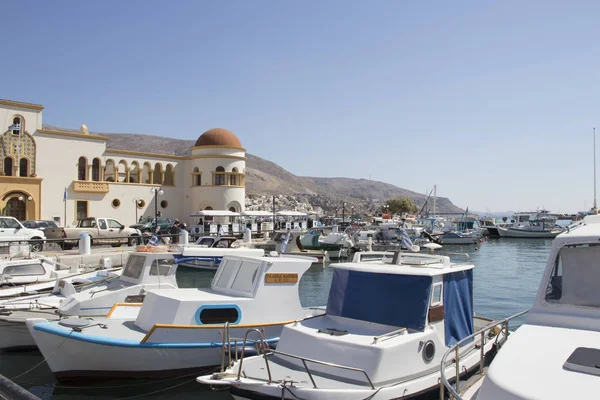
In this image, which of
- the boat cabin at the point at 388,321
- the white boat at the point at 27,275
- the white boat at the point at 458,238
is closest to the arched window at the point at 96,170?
the white boat at the point at 27,275

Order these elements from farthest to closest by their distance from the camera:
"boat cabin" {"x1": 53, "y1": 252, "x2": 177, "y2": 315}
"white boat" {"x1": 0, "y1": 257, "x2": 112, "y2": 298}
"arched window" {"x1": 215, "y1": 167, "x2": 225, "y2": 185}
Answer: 1. "arched window" {"x1": 215, "y1": 167, "x2": 225, "y2": 185}
2. "white boat" {"x1": 0, "y1": 257, "x2": 112, "y2": 298}
3. "boat cabin" {"x1": 53, "y1": 252, "x2": 177, "y2": 315}

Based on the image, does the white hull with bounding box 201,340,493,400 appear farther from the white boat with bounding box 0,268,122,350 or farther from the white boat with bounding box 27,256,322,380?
the white boat with bounding box 0,268,122,350

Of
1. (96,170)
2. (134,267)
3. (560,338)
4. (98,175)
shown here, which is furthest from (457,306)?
(96,170)

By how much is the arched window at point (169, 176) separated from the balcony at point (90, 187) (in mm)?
7649

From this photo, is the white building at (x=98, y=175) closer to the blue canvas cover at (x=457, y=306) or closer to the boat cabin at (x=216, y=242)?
the boat cabin at (x=216, y=242)

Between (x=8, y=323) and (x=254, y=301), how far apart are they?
6.33 m

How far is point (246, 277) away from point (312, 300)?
33.4 ft

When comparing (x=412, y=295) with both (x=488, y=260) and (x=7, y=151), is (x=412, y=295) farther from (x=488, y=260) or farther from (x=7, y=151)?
(x=7, y=151)

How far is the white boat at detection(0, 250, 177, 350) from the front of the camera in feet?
42.9

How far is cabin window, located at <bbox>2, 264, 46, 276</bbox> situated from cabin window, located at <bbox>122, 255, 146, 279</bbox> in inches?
243

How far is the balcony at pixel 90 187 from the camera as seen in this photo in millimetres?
42219

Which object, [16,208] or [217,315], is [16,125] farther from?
[217,315]

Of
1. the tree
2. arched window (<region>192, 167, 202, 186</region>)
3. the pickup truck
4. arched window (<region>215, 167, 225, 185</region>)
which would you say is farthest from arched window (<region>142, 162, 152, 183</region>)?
the tree

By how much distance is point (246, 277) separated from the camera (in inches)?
473
